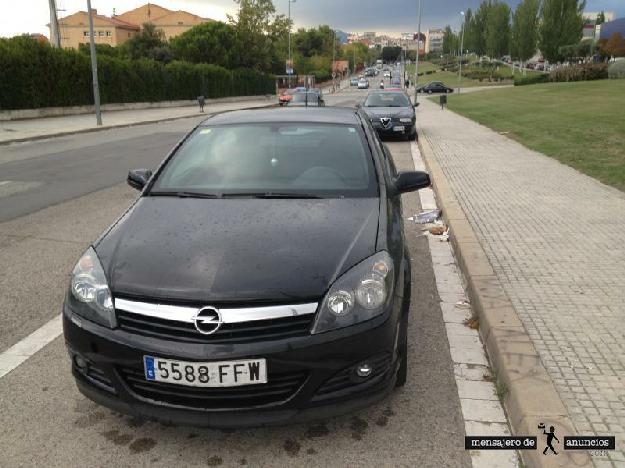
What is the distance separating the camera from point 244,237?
2.95 m

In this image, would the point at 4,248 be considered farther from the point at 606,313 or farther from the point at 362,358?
the point at 606,313

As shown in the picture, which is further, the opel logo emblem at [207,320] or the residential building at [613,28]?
the residential building at [613,28]

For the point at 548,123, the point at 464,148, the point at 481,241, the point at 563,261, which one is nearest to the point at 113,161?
the point at 464,148

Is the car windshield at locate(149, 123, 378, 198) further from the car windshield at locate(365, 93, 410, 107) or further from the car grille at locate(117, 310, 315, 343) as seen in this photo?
the car windshield at locate(365, 93, 410, 107)

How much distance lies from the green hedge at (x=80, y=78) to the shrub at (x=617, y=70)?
3183 centimetres

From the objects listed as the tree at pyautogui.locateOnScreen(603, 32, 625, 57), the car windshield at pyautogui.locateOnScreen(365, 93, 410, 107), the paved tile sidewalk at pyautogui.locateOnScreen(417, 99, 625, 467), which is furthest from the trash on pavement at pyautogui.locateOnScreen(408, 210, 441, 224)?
the tree at pyautogui.locateOnScreen(603, 32, 625, 57)

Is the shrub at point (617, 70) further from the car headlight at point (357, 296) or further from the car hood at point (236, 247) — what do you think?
the car headlight at point (357, 296)

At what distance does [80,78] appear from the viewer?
3070 cm

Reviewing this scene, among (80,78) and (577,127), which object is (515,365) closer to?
(577,127)

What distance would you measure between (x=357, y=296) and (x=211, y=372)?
2.43 feet

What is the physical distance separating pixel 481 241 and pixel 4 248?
516 centimetres

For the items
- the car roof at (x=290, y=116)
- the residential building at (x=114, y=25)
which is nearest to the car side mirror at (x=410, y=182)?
the car roof at (x=290, y=116)

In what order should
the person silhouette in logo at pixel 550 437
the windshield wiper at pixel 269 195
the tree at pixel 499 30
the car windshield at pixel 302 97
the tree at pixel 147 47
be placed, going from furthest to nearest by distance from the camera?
1. the tree at pixel 499 30
2. the tree at pixel 147 47
3. the car windshield at pixel 302 97
4. the windshield wiper at pixel 269 195
5. the person silhouette in logo at pixel 550 437

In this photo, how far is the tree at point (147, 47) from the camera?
193 feet
